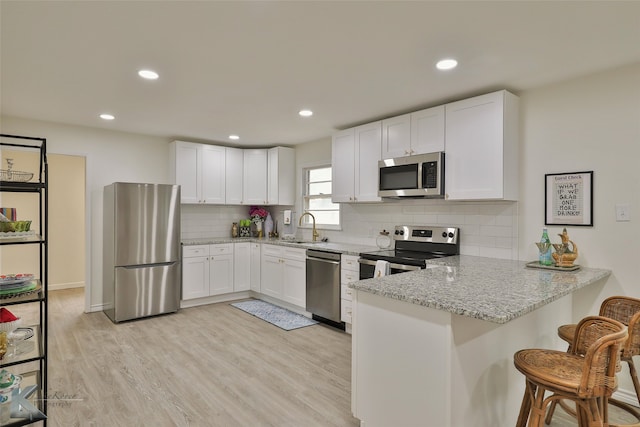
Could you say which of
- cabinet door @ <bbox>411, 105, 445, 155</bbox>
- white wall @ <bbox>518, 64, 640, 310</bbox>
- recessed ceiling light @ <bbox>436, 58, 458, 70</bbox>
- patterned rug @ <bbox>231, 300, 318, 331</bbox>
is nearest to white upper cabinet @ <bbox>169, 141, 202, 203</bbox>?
patterned rug @ <bbox>231, 300, 318, 331</bbox>

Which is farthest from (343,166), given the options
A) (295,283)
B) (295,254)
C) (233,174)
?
(233,174)

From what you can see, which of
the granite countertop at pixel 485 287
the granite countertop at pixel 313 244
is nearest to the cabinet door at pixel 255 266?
the granite countertop at pixel 313 244

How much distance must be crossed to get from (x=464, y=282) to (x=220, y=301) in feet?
13.1

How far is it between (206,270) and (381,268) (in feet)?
8.84

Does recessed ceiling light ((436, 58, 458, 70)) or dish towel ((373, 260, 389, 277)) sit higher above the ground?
recessed ceiling light ((436, 58, 458, 70))

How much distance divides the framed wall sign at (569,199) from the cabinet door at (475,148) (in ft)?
1.35

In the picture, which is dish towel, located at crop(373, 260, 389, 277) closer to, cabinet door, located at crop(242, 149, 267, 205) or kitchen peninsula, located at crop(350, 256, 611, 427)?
kitchen peninsula, located at crop(350, 256, 611, 427)

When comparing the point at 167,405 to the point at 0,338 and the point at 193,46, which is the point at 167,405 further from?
the point at 193,46

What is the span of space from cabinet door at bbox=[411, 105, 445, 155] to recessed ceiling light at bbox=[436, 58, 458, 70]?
0.73 m

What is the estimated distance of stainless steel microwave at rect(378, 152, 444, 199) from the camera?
3.37m

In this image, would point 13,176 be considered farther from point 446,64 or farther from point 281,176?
point 281,176

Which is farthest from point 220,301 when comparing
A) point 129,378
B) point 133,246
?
point 129,378

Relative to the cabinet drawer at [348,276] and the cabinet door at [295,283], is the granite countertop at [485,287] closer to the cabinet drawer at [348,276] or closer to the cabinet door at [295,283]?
the cabinet drawer at [348,276]

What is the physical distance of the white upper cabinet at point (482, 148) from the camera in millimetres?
2979
